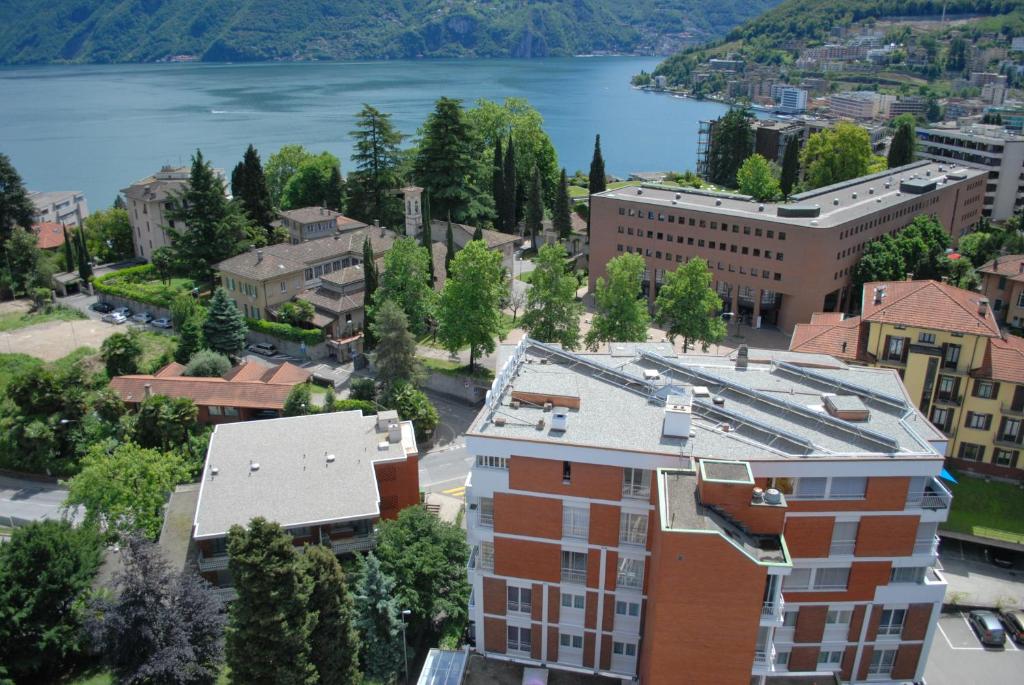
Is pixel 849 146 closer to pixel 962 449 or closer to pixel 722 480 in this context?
pixel 962 449

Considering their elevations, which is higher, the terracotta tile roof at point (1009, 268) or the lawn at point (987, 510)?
the terracotta tile roof at point (1009, 268)

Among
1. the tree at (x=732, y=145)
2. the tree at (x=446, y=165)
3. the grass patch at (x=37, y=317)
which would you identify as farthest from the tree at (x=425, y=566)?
the tree at (x=732, y=145)

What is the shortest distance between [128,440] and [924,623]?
31.3m

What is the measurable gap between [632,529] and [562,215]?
154 feet

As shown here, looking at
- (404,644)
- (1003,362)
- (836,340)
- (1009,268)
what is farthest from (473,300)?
(1009,268)

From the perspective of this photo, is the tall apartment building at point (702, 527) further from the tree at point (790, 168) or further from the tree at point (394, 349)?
the tree at point (790, 168)

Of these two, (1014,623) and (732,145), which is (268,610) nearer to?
(1014,623)

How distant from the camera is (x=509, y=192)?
66438mm

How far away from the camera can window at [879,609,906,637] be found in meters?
21.0

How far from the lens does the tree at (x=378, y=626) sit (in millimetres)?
24609

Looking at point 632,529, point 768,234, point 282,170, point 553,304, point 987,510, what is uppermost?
point 768,234

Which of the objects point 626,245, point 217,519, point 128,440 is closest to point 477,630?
point 217,519

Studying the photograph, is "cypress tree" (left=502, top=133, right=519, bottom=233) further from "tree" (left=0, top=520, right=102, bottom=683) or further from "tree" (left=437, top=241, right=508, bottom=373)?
"tree" (left=0, top=520, right=102, bottom=683)

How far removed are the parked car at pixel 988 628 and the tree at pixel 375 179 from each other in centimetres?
4989
